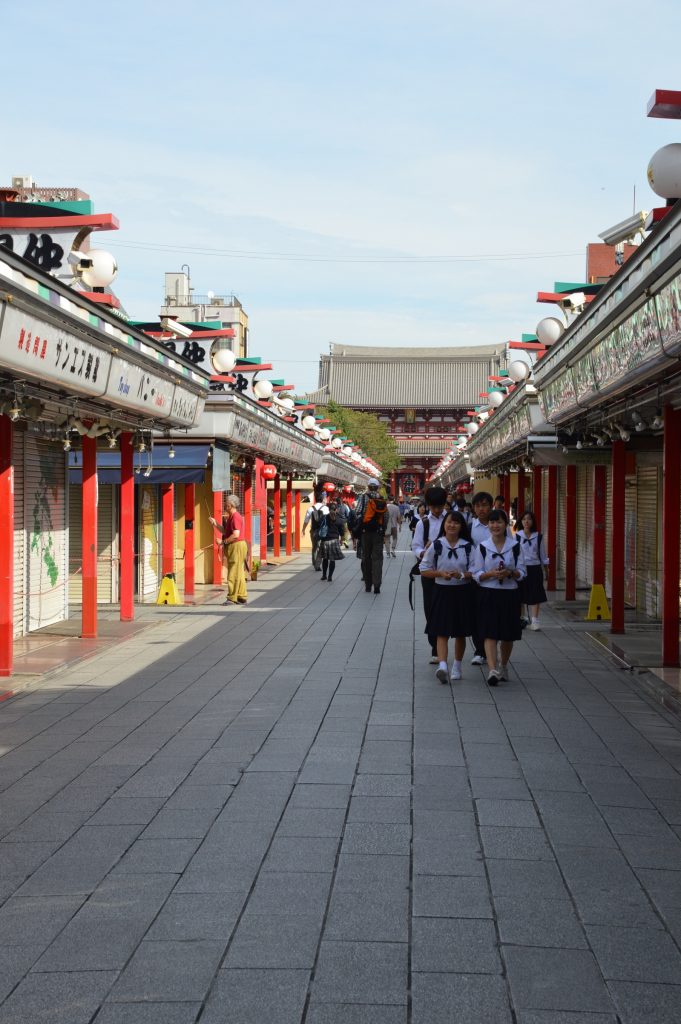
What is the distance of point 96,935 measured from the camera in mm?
4559

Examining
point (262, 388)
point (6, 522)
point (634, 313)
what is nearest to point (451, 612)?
point (634, 313)

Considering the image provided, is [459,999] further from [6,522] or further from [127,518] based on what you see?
[127,518]

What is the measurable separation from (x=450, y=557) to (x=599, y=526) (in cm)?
774

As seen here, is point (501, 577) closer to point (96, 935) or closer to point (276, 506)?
point (96, 935)

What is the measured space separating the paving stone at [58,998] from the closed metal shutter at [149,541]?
1545 centimetres

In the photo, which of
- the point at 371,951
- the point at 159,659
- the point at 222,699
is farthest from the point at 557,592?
the point at 371,951

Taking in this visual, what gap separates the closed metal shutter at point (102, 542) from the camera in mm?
18547

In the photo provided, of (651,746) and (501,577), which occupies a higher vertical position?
(501,577)

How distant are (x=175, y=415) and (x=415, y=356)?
263ft

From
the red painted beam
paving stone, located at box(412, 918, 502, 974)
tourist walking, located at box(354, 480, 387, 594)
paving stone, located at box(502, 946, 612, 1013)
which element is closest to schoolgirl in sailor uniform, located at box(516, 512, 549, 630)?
the red painted beam

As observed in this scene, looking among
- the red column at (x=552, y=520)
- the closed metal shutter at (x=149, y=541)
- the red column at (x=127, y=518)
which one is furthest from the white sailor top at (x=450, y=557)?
the red column at (x=552, y=520)

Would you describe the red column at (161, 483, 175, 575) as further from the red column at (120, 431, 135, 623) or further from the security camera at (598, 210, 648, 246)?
the security camera at (598, 210, 648, 246)

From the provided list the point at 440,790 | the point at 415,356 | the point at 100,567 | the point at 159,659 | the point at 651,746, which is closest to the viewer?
the point at 440,790

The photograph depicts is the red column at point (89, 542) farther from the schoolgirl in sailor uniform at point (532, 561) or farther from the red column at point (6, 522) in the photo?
the schoolgirl in sailor uniform at point (532, 561)
